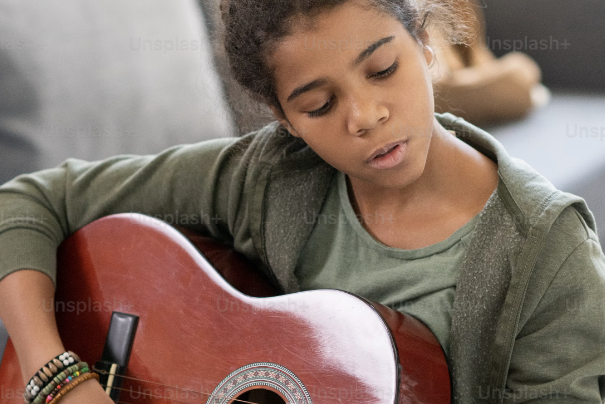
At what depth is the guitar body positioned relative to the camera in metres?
0.74

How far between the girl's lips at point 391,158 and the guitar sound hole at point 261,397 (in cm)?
32

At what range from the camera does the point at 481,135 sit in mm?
918

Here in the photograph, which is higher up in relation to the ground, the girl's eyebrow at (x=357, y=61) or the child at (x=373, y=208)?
the girl's eyebrow at (x=357, y=61)

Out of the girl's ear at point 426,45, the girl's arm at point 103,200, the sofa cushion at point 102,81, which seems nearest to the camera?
the girl's ear at point 426,45

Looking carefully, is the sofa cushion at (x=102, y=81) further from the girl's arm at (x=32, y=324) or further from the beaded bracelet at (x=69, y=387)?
the beaded bracelet at (x=69, y=387)

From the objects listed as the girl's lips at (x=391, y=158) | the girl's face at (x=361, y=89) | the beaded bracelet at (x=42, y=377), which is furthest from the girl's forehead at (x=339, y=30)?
the beaded bracelet at (x=42, y=377)

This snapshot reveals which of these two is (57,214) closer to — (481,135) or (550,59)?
(481,135)

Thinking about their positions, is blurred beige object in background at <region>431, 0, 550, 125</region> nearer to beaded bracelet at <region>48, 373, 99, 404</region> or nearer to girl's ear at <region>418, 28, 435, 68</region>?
girl's ear at <region>418, 28, 435, 68</region>


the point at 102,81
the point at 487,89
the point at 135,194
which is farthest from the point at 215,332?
the point at 487,89

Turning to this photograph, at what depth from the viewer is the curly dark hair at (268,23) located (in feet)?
2.54

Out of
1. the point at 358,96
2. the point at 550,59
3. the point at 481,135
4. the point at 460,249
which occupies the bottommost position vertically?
the point at 550,59

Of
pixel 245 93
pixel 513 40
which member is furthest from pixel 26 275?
pixel 513 40

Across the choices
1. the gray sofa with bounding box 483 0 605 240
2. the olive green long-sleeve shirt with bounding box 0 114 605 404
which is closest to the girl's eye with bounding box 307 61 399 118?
the olive green long-sleeve shirt with bounding box 0 114 605 404

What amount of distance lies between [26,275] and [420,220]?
60cm
